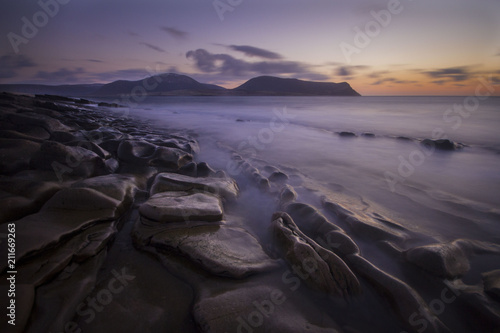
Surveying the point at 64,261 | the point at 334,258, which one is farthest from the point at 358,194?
the point at 64,261

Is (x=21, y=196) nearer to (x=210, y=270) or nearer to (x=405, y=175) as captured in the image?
(x=210, y=270)

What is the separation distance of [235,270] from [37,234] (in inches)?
63.1

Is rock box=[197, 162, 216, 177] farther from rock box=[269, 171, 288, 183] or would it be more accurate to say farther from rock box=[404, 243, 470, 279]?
rock box=[404, 243, 470, 279]

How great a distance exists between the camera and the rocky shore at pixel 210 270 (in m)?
1.44

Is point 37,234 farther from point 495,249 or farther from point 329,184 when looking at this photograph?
point 495,249

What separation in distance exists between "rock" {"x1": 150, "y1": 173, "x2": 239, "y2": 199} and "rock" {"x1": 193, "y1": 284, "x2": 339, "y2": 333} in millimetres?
1646

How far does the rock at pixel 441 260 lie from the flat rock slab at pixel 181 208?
1.92 metres

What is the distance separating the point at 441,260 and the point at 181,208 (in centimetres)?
245

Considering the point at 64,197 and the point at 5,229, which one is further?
the point at 64,197

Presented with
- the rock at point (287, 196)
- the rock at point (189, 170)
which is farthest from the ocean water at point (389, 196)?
the rock at point (189, 170)

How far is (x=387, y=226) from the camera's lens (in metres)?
2.66

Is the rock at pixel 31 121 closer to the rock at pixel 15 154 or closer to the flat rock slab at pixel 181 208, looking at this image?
the rock at pixel 15 154

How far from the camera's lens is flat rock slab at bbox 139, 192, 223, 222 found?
2.23 m

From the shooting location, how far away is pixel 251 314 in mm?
1464
